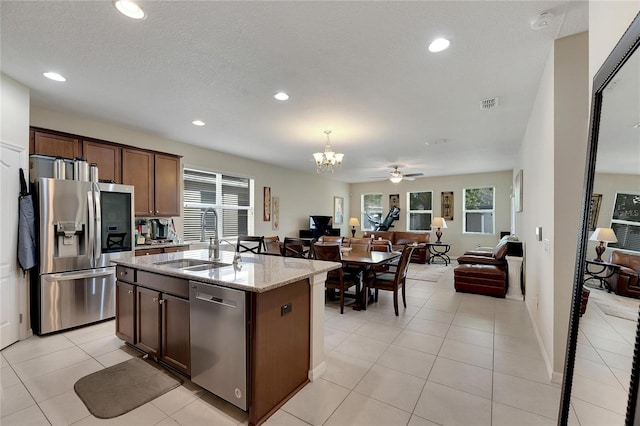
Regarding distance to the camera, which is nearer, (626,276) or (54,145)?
(626,276)

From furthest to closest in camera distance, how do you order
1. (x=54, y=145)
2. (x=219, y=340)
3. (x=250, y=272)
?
(x=54, y=145), (x=250, y=272), (x=219, y=340)

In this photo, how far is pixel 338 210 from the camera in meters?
10.2

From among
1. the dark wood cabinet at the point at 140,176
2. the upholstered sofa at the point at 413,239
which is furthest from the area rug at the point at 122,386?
the upholstered sofa at the point at 413,239

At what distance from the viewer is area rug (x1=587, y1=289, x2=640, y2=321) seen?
99 cm

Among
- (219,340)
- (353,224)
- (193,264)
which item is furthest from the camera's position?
(353,224)

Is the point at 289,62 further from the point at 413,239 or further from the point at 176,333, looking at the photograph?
the point at 413,239

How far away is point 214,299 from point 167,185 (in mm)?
3443

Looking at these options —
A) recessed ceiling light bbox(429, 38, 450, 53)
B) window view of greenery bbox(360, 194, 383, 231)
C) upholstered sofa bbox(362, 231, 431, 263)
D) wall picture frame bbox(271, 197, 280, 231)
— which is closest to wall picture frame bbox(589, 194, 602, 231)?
recessed ceiling light bbox(429, 38, 450, 53)

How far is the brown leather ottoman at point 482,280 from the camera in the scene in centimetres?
464

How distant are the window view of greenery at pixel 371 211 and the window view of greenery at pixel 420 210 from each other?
112 centimetres

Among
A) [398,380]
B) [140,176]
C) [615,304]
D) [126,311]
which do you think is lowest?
[398,380]

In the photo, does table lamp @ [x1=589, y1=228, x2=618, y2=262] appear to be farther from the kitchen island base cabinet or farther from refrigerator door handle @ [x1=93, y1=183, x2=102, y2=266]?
refrigerator door handle @ [x1=93, y1=183, x2=102, y2=266]

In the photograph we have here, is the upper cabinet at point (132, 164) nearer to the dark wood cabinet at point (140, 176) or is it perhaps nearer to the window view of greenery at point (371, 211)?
the dark wood cabinet at point (140, 176)

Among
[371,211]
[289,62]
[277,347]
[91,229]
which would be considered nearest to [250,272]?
[277,347]
